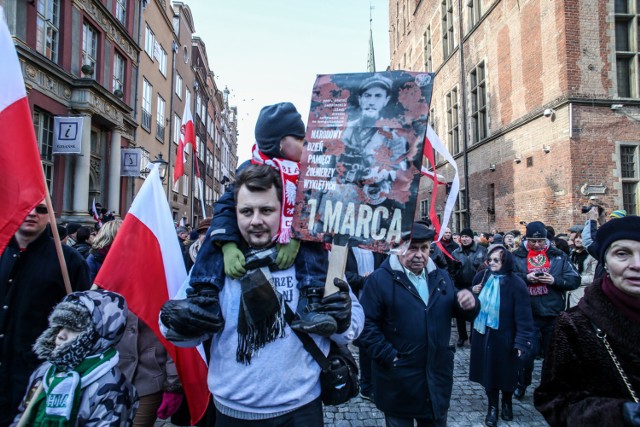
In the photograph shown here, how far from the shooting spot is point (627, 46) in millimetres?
12695

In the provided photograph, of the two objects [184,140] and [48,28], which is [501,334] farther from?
[48,28]

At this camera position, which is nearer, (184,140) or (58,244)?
(58,244)

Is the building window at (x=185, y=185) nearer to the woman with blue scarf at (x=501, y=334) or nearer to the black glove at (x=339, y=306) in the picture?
the woman with blue scarf at (x=501, y=334)

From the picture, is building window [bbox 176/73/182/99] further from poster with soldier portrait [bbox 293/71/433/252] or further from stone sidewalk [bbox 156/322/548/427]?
poster with soldier portrait [bbox 293/71/433/252]

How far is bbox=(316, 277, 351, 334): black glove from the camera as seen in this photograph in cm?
188

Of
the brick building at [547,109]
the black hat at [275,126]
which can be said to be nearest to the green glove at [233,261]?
the black hat at [275,126]

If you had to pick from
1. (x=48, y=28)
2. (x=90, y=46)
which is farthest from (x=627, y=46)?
(x=90, y=46)

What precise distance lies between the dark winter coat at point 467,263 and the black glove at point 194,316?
6508mm

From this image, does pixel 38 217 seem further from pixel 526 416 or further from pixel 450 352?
pixel 526 416

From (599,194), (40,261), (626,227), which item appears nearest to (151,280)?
(40,261)

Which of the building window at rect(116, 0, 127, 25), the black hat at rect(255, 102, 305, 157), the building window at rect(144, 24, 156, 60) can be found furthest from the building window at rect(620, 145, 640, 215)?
the building window at rect(144, 24, 156, 60)

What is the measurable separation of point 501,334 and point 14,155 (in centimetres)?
470

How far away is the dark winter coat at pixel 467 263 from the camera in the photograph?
7570 mm

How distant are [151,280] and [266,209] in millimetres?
1389
